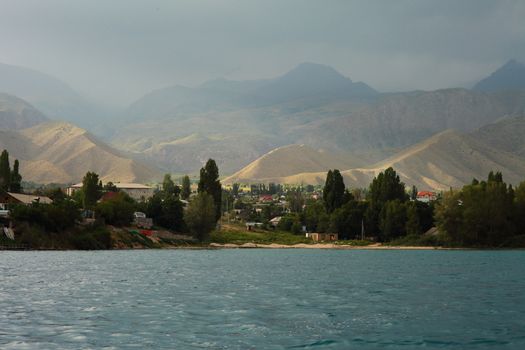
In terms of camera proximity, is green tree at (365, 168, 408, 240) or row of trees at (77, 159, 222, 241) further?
green tree at (365, 168, 408, 240)

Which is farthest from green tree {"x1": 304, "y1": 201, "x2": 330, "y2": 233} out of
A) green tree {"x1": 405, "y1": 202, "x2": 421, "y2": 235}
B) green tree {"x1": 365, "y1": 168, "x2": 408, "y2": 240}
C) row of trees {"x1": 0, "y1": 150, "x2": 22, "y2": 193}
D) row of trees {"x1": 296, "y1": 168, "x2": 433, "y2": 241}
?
row of trees {"x1": 0, "y1": 150, "x2": 22, "y2": 193}

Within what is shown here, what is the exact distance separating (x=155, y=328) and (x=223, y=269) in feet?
149

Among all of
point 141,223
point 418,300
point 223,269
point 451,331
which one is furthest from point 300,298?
point 141,223

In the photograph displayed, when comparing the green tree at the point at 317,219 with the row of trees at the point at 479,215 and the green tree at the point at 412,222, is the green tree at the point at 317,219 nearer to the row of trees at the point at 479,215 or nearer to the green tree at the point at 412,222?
the green tree at the point at 412,222

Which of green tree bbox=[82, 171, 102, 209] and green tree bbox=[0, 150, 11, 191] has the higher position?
green tree bbox=[0, 150, 11, 191]

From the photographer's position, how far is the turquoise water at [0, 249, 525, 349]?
33125mm

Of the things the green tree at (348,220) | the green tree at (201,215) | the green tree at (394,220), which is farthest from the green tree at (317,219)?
the green tree at (201,215)

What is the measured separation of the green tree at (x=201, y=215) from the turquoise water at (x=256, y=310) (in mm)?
78240

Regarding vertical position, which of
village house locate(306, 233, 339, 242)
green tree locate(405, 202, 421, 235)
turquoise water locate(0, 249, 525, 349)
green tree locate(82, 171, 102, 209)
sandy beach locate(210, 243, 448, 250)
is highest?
green tree locate(82, 171, 102, 209)

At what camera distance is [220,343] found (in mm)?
32156

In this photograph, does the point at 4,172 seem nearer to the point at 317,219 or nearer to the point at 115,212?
the point at 115,212

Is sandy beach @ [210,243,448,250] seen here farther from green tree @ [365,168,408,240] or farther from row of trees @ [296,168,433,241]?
green tree @ [365,168,408,240]

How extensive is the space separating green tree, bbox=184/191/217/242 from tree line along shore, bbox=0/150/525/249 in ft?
0.66

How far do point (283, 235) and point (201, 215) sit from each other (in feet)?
A: 132
